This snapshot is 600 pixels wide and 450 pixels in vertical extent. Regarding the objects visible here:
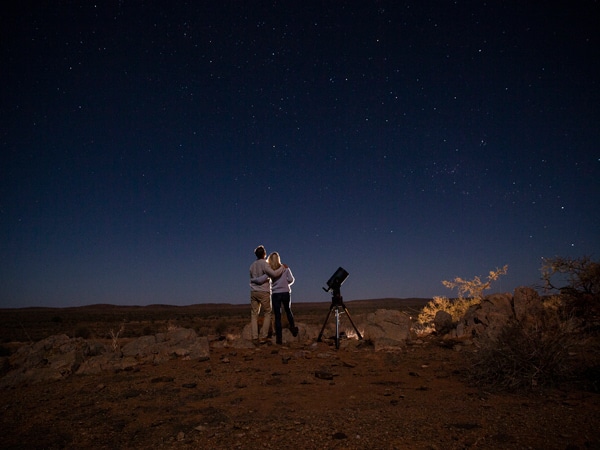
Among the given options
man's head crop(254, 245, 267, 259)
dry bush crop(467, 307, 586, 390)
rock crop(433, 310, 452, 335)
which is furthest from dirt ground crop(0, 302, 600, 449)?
rock crop(433, 310, 452, 335)

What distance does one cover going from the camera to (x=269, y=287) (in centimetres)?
984

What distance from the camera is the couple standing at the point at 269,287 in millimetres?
9383

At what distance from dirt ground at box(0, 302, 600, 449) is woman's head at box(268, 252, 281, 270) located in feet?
9.93

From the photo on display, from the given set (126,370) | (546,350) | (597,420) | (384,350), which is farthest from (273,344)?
(597,420)

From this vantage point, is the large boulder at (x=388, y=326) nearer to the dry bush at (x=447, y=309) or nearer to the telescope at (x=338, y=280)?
the telescope at (x=338, y=280)

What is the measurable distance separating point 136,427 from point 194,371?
2.89m

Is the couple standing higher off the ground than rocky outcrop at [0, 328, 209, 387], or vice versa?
the couple standing

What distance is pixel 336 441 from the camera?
11.3 ft

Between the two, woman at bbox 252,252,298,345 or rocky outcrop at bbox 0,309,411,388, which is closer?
rocky outcrop at bbox 0,309,411,388

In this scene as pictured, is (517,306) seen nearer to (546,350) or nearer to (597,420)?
(546,350)

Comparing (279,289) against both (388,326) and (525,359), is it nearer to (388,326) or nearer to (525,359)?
(388,326)

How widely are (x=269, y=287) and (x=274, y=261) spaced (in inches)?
31.5

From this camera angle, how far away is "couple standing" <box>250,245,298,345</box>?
9.38m

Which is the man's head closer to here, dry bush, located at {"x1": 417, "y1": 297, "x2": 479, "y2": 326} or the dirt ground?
the dirt ground
